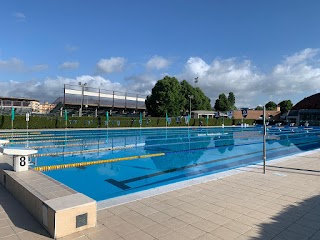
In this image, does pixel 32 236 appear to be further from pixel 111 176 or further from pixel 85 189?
pixel 111 176

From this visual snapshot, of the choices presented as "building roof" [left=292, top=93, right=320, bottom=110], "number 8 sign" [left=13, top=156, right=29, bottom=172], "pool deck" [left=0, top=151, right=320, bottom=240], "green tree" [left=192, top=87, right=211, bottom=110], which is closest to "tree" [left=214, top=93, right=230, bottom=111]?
"green tree" [left=192, top=87, right=211, bottom=110]

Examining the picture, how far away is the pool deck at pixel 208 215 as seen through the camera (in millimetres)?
3352

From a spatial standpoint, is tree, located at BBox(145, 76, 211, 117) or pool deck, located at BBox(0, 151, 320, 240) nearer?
pool deck, located at BBox(0, 151, 320, 240)

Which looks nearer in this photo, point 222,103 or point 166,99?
point 166,99

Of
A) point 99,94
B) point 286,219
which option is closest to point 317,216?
point 286,219

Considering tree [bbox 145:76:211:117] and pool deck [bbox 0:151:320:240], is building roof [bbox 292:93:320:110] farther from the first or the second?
pool deck [bbox 0:151:320:240]

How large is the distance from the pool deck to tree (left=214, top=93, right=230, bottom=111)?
65.7 meters

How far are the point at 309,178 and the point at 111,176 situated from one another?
19.3 feet

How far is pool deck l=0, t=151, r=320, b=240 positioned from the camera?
3.35 meters

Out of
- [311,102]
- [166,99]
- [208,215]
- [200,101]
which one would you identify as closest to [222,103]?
[200,101]

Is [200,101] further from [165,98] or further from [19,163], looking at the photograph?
[19,163]

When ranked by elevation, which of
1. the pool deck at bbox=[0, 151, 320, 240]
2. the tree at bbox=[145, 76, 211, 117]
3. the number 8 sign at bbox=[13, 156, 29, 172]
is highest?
the tree at bbox=[145, 76, 211, 117]

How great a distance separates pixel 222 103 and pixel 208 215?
68722 millimetres

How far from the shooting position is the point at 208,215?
4.08m
